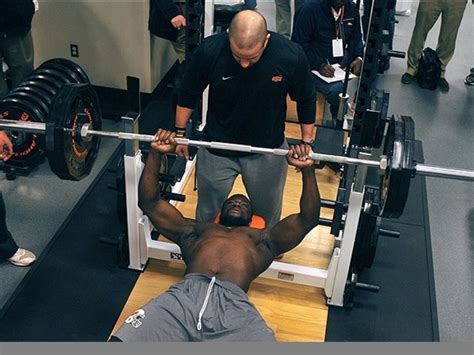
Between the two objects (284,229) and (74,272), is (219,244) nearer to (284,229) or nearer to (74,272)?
(284,229)

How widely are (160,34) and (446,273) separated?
2574 millimetres

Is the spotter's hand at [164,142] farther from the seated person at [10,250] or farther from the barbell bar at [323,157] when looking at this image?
the seated person at [10,250]

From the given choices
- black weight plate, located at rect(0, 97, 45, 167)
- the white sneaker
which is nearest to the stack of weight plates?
black weight plate, located at rect(0, 97, 45, 167)

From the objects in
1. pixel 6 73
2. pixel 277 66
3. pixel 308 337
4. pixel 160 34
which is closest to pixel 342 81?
pixel 160 34

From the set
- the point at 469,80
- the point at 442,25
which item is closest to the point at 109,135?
the point at 442,25

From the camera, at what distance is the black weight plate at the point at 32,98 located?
12.8 feet

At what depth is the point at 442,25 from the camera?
226 inches

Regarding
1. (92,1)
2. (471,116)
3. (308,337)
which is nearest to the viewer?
(308,337)

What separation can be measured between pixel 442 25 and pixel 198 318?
443cm

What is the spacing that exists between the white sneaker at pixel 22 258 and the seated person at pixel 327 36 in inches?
93.9

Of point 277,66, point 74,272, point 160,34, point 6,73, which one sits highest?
point 277,66

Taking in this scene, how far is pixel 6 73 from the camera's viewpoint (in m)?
4.82

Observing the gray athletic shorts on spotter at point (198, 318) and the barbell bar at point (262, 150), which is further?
the barbell bar at point (262, 150)

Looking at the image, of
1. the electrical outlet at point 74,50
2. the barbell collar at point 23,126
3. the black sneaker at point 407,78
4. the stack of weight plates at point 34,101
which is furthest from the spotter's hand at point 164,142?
the black sneaker at point 407,78
